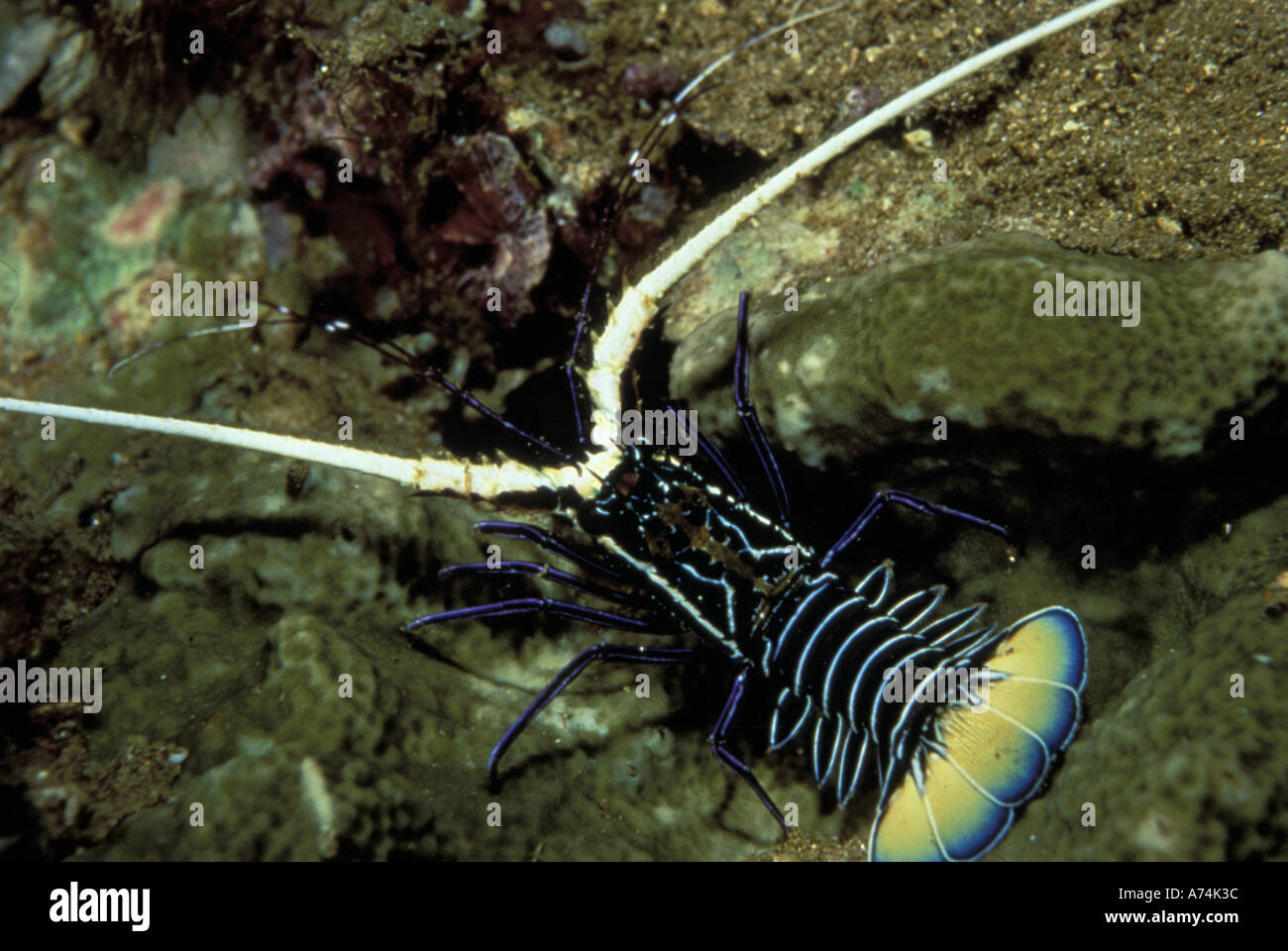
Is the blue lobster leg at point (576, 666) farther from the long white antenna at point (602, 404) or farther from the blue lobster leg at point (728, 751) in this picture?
the long white antenna at point (602, 404)

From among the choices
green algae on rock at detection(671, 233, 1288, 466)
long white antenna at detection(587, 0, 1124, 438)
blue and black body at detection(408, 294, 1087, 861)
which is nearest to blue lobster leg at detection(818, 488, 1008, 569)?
blue and black body at detection(408, 294, 1087, 861)

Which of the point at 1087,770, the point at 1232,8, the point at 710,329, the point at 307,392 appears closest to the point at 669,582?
the point at 710,329

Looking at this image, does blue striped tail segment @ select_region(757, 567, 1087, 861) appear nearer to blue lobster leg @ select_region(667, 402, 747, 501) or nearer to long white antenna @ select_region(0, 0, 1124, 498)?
blue lobster leg @ select_region(667, 402, 747, 501)

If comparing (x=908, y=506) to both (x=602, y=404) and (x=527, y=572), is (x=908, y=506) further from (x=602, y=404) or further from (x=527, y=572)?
(x=527, y=572)

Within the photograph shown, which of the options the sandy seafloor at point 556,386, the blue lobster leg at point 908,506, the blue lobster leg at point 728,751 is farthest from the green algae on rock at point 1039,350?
the blue lobster leg at point 728,751

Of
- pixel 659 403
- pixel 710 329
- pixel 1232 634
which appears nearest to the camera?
pixel 1232 634
